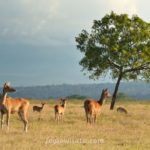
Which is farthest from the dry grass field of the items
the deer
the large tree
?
the large tree

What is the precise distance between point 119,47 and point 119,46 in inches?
4.1

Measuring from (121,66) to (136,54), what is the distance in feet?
6.31

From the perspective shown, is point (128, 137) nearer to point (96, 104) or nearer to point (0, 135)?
point (0, 135)

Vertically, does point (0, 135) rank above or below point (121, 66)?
below

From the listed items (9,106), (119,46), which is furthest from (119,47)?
(9,106)

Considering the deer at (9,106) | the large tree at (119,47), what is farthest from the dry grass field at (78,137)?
the large tree at (119,47)

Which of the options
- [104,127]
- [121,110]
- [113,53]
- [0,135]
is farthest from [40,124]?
[113,53]

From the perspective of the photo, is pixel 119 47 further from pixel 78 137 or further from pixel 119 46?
pixel 78 137

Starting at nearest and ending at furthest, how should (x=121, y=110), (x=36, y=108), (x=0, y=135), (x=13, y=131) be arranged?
(x=0, y=135), (x=13, y=131), (x=36, y=108), (x=121, y=110)

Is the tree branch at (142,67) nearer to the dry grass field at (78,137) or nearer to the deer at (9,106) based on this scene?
the dry grass field at (78,137)

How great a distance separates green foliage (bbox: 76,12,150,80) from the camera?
5350 centimetres

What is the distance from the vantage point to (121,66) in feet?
177

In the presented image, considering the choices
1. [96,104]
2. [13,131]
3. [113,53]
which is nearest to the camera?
[13,131]

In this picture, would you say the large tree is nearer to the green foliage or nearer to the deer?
the green foliage
